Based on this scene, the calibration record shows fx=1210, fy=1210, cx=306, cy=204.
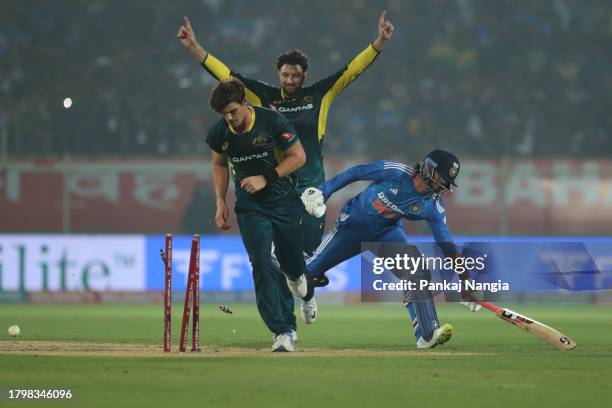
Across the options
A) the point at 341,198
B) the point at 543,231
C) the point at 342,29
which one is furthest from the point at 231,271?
the point at 342,29

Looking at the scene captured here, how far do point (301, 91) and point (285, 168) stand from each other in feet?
5.83

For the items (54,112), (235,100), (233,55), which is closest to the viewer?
(235,100)

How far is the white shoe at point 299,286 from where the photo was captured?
38.5ft

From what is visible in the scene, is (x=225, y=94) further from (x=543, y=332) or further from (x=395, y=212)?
(x=543, y=332)

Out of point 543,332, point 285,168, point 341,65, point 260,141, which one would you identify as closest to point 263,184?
point 285,168

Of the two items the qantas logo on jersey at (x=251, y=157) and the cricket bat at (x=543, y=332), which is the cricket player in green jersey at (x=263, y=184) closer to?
the qantas logo on jersey at (x=251, y=157)

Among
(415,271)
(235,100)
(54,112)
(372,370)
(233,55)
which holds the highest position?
(233,55)

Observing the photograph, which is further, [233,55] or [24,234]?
[233,55]

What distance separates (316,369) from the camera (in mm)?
9477

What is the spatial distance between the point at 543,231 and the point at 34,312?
37.6 feet

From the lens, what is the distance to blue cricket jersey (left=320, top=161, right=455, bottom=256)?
1178 centimetres

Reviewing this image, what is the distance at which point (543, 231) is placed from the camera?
1032 inches

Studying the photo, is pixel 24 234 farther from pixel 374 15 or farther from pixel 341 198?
pixel 374 15

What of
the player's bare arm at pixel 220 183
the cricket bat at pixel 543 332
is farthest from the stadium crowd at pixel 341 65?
the player's bare arm at pixel 220 183
